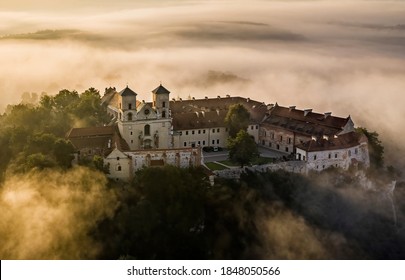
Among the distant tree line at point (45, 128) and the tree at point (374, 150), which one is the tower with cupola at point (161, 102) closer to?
the distant tree line at point (45, 128)

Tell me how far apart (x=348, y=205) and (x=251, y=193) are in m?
5.58

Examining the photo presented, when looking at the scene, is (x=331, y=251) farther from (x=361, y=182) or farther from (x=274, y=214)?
(x=361, y=182)

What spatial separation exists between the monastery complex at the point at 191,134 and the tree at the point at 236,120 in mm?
510

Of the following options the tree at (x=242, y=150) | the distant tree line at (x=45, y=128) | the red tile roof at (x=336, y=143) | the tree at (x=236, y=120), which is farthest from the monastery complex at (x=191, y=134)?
the tree at (x=242, y=150)

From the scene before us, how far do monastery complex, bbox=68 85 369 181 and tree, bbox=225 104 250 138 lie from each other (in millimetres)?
510

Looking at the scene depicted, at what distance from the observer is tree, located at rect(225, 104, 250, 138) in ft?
106

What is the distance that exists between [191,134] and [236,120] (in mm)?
2376

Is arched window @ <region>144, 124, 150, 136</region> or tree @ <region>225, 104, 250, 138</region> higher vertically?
tree @ <region>225, 104, 250, 138</region>

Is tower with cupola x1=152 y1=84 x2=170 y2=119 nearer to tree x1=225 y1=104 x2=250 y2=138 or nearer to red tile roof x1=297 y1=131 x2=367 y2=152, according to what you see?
tree x1=225 y1=104 x2=250 y2=138

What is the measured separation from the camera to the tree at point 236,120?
32.2m

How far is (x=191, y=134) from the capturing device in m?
32.5

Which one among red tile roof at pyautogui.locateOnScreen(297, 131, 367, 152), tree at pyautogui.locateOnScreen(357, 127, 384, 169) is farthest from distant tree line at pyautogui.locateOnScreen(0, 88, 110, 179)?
tree at pyautogui.locateOnScreen(357, 127, 384, 169)

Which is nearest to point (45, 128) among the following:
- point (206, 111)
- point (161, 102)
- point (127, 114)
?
point (127, 114)
